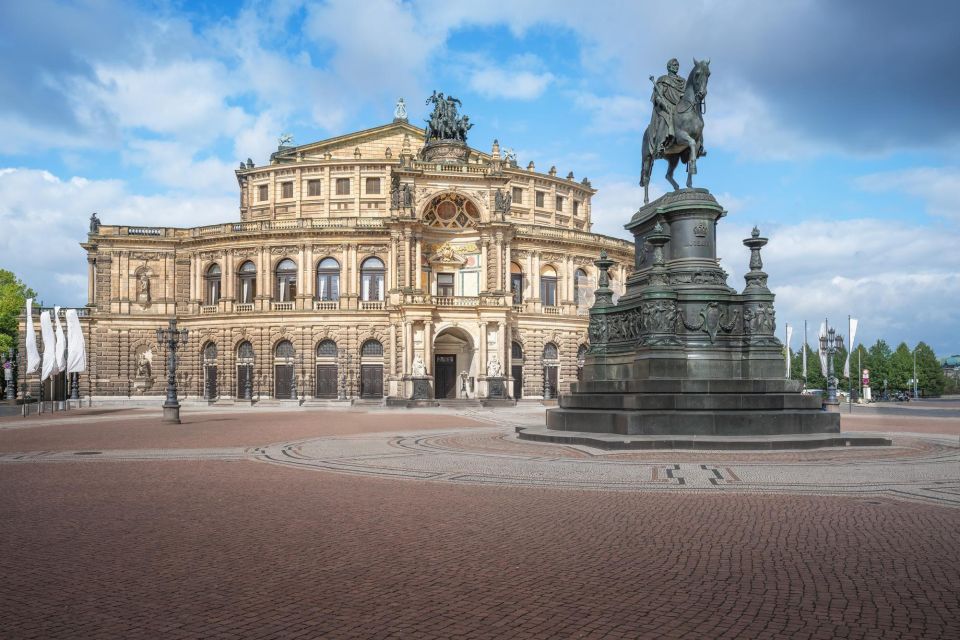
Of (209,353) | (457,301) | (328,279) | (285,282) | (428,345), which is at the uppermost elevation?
(328,279)

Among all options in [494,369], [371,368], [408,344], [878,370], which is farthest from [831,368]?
[878,370]

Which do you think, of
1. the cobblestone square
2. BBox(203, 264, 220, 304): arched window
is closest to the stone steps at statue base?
the cobblestone square

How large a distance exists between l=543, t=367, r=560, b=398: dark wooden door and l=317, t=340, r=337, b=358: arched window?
58.9 feet

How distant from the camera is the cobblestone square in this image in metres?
Result: 6.11

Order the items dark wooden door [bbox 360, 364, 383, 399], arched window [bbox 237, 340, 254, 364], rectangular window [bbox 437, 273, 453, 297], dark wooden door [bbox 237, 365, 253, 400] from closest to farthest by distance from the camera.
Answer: dark wooden door [bbox 360, 364, 383, 399]
rectangular window [bbox 437, 273, 453, 297]
dark wooden door [bbox 237, 365, 253, 400]
arched window [bbox 237, 340, 254, 364]

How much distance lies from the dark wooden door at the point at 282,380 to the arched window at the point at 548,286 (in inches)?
887

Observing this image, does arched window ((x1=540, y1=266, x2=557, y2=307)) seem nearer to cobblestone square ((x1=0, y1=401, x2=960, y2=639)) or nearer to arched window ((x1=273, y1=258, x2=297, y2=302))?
arched window ((x1=273, y1=258, x2=297, y2=302))

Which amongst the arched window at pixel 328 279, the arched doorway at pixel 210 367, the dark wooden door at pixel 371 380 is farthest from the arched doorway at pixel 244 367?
the dark wooden door at pixel 371 380

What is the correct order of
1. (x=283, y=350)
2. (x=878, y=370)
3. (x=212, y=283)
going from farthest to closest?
1. (x=878, y=370)
2. (x=212, y=283)
3. (x=283, y=350)

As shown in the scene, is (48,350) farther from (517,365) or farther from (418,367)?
(517,365)

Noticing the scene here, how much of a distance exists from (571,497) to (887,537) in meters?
4.58

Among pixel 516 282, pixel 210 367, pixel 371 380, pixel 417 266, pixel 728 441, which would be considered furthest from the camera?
pixel 210 367

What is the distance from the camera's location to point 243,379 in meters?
67.8

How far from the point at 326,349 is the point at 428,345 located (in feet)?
33.7
